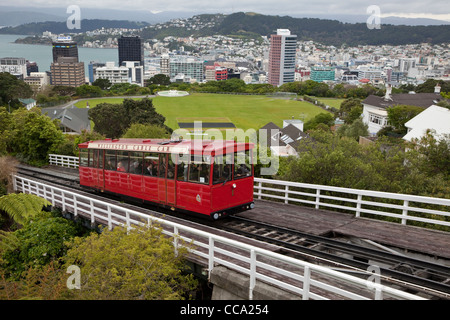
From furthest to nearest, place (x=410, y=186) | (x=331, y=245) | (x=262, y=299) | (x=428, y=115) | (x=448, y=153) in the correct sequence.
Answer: (x=428, y=115) < (x=448, y=153) < (x=410, y=186) < (x=331, y=245) < (x=262, y=299)

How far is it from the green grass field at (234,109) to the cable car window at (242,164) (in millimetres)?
84230

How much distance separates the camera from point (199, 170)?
13.1 metres

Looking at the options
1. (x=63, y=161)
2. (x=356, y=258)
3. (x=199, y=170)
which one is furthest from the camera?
(x=63, y=161)

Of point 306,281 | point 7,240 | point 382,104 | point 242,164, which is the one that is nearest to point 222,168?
point 242,164

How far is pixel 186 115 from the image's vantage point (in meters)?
114

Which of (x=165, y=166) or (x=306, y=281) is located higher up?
(x=165, y=166)

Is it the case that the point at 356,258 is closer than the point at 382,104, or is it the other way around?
the point at 356,258

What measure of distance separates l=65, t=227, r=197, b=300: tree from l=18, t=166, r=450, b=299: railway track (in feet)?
9.40

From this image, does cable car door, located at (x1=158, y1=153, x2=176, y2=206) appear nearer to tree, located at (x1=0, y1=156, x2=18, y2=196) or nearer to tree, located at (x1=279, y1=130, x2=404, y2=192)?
tree, located at (x1=279, y1=130, x2=404, y2=192)

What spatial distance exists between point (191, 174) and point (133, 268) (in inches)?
189

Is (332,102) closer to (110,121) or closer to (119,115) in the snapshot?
(119,115)

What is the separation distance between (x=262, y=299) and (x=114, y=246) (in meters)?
3.83

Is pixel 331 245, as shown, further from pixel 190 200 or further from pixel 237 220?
pixel 190 200
